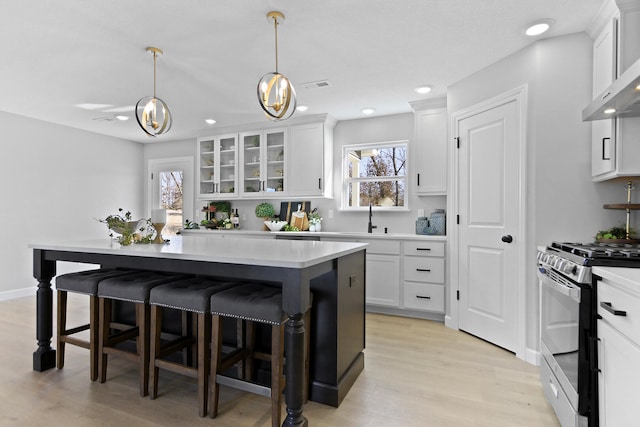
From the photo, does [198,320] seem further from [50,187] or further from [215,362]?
[50,187]

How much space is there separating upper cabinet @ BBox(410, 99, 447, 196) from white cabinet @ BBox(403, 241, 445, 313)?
0.66m

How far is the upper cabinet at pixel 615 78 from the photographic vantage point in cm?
212

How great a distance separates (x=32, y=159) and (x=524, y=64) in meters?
5.94

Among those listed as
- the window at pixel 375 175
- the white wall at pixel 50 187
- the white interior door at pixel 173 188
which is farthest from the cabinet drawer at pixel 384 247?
the white wall at pixel 50 187

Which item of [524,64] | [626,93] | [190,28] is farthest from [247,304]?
[524,64]

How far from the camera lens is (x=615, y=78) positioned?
219 cm

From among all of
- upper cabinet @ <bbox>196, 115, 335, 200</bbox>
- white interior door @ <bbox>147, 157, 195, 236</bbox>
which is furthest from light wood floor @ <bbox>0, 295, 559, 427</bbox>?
white interior door @ <bbox>147, 157, 195, 236</bbox>

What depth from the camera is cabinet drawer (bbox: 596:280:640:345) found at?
1.27 metres

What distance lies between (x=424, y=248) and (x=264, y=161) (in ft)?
8.37

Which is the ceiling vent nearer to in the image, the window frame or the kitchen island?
the window frame

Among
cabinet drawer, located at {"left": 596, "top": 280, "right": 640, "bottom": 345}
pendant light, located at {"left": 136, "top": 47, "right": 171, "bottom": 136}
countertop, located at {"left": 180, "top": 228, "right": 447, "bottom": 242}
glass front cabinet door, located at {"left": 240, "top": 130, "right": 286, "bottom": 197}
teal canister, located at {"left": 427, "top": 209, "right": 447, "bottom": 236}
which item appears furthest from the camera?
glass front cabinet door, located at {"left": 240, "top": 130, "right": 286, "bottom": 197}

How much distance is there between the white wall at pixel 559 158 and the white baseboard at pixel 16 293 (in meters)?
5.93

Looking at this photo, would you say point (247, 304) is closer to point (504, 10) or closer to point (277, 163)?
point (504, 10)

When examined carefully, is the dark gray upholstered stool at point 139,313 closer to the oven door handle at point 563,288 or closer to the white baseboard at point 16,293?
the oven door handle at point 563,288
